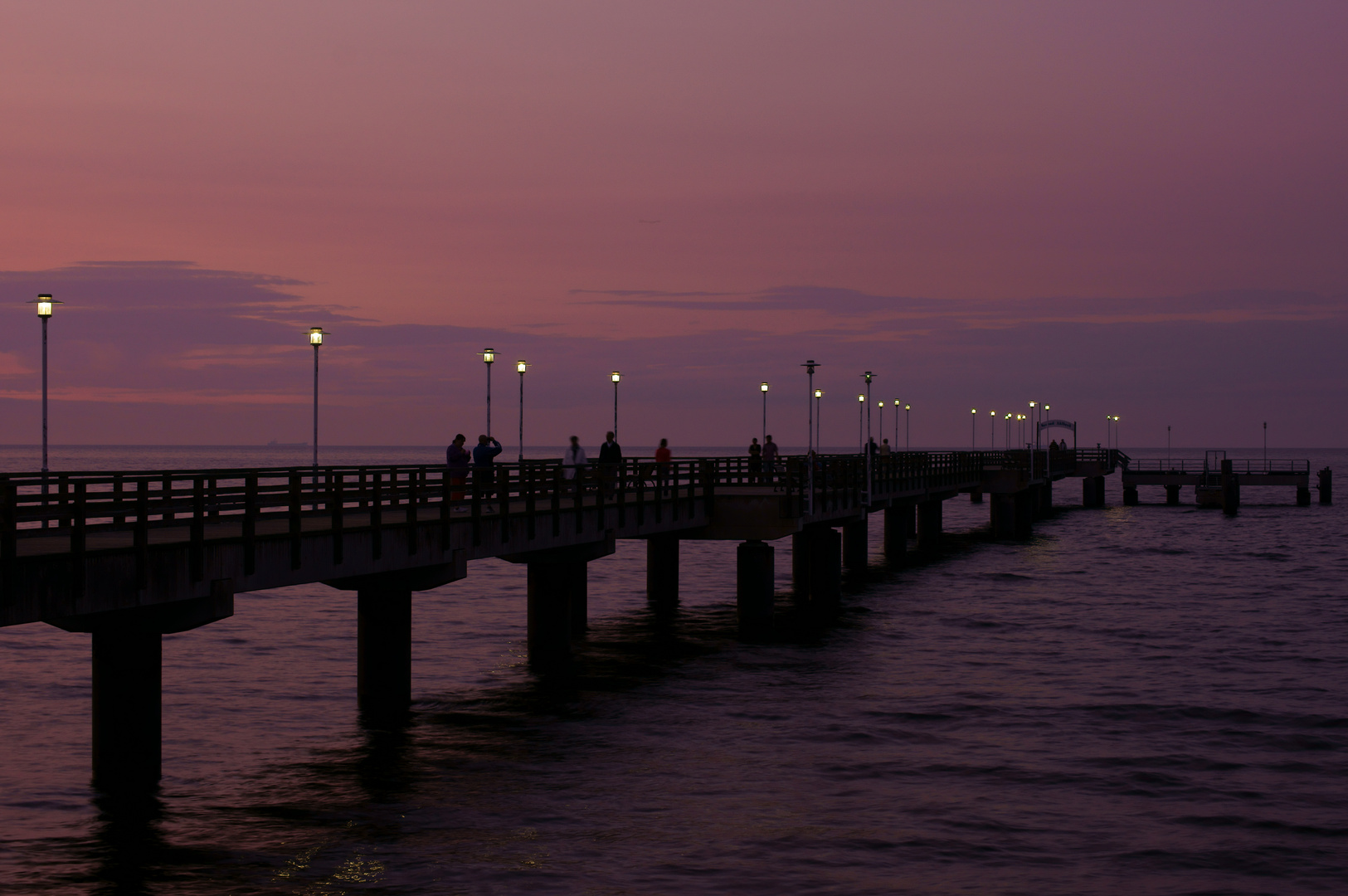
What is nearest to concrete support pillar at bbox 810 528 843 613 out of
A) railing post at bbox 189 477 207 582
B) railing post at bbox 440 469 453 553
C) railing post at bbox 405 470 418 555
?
railing post at bbox 440 469 453 553

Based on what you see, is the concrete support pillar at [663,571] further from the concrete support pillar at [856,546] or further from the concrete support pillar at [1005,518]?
the concrete support pillar at [1005,518]

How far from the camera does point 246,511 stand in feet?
64.3

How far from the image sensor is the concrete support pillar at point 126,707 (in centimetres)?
1888

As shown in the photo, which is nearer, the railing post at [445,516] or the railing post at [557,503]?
the railing post at [445,516]

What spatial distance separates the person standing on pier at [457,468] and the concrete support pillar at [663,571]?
13866 mm

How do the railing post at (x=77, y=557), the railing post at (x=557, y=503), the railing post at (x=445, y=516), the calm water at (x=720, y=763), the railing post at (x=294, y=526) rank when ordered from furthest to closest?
the railing post at (x=557, y=503) < the railing post at (x=445, y=516) < the railing post at (x=294, y=526) < the calm water at (x=720, y=763) < the railing post at (x=77, y=557)

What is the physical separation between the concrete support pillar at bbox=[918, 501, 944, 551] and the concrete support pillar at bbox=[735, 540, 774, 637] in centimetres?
3387

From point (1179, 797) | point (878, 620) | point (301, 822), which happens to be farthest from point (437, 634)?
point (1179, 797)

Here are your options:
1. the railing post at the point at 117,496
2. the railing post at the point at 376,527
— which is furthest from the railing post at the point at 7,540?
the railing post at the point at 376,527

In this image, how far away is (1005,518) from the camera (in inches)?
3076

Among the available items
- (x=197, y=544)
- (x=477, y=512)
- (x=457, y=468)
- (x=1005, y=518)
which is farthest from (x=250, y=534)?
(x=1005, y=518)

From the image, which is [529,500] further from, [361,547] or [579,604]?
[579,604]

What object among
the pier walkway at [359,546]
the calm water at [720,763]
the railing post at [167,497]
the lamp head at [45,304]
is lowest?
the calm water at [720,763]

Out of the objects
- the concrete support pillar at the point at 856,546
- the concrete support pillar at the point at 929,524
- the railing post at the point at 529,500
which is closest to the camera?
the railing post at the point at 529,500
